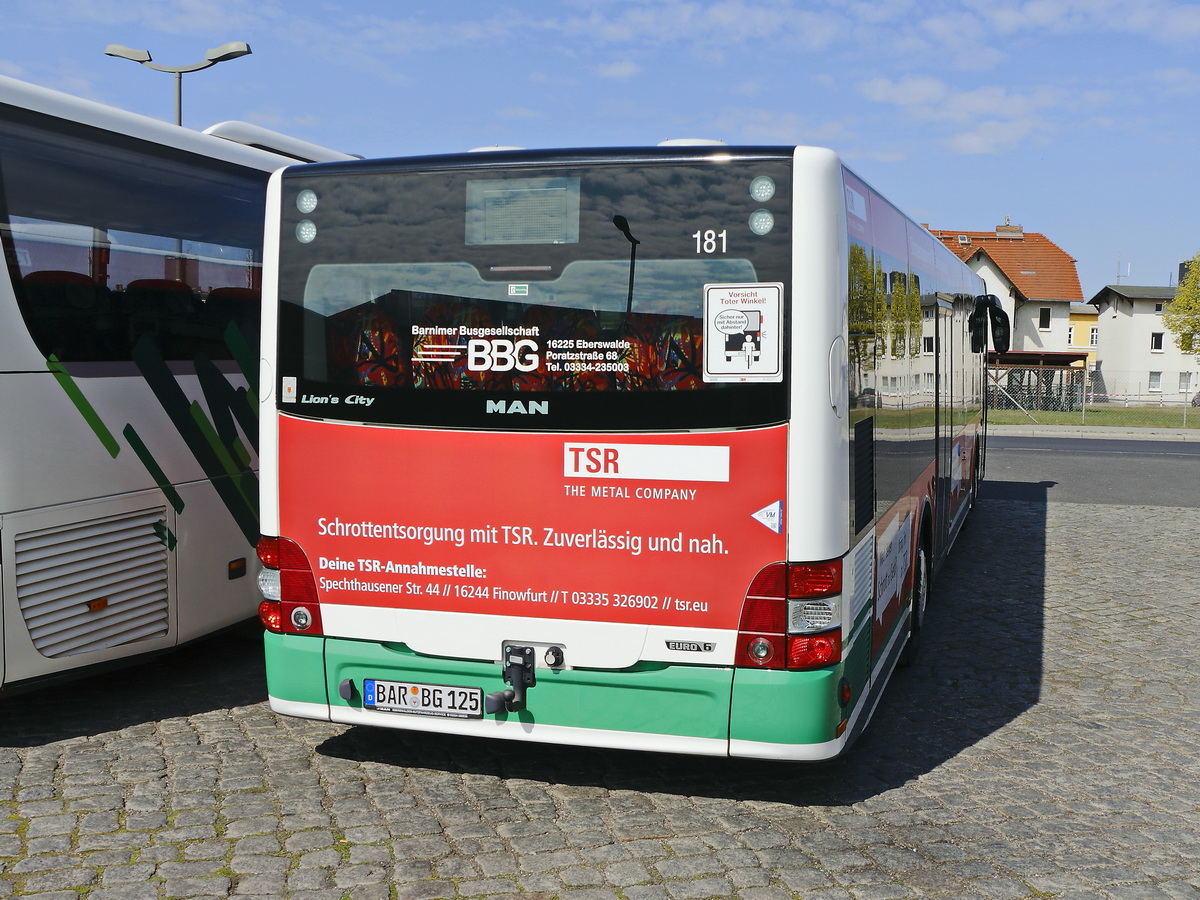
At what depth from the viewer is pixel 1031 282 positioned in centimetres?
7944

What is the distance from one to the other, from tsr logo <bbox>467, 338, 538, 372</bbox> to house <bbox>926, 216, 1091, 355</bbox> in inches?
2871

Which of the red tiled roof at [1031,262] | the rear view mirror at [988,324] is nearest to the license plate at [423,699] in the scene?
the rear view mirror at [988,324]

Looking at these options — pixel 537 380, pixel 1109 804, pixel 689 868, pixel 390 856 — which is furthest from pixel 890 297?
pixel 390 856

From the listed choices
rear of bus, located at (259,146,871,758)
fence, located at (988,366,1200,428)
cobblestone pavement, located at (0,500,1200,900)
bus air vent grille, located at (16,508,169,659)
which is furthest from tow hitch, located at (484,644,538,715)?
fence, located at (988,366,1200,428)

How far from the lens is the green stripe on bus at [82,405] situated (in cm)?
608

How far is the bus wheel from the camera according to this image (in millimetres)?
7613

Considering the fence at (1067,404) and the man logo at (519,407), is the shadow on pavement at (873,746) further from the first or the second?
the fence at (1067,404)

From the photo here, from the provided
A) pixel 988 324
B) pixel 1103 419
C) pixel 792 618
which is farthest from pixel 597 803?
pixel 1103 419

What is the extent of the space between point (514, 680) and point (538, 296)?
1667 mm

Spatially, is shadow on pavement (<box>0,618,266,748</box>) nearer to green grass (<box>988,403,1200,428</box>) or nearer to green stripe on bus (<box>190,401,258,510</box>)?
green stripe on bus (<box>190,401,258,510</box>)

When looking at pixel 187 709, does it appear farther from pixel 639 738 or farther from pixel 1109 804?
pixel 1109 804

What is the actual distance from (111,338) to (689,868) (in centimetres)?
432

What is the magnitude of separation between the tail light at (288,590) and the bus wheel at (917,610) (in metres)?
3.73

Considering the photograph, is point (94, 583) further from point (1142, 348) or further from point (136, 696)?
point (1142, 348)
